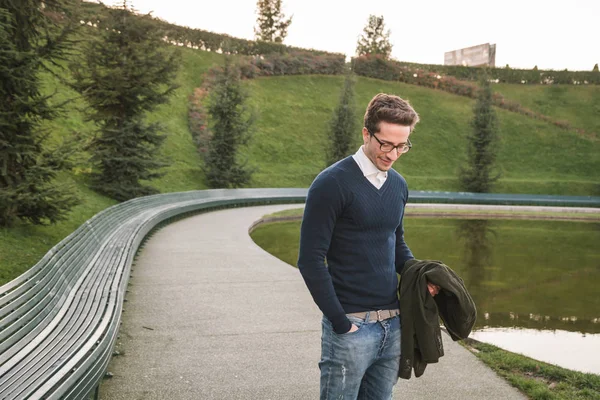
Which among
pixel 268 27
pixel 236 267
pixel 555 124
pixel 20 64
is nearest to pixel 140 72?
pixel 20 64

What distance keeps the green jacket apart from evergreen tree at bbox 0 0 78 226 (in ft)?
28.4

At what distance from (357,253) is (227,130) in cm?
2677

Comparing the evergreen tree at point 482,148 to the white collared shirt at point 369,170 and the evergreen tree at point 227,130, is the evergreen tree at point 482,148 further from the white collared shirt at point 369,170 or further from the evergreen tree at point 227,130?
the white collared shirt at point 369,170

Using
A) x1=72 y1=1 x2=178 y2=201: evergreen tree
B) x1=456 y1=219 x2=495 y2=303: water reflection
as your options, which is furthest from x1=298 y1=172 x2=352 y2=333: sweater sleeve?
x1=72 y1=1 x2=178 y2=201: evergreen tree

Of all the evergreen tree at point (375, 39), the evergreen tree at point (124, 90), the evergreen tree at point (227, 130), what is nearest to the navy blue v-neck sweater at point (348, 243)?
the evergreen tree at point (124, 90)

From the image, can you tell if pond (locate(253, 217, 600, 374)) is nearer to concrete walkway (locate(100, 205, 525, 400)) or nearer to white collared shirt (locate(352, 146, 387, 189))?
concrete walkway (locate(100, 205, 525, 400))

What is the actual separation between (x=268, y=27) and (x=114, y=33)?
2512 inches

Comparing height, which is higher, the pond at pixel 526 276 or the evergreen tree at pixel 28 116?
the evergreen tree at pixel 28 116

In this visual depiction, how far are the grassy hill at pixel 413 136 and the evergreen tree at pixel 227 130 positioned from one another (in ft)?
4.61

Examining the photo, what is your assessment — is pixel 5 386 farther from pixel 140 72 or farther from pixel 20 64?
pixel 140 72

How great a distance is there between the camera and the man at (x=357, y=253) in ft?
8.98

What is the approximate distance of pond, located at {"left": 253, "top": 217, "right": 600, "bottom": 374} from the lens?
300 inches

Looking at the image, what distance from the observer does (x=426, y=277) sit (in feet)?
9.50

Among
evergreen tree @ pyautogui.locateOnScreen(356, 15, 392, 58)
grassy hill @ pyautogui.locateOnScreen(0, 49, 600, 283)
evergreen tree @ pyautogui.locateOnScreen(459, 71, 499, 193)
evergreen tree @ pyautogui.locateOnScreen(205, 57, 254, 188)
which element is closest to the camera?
evergreen tree @ pyautogui.locateOnScreen(205, 57, 254, 188)
